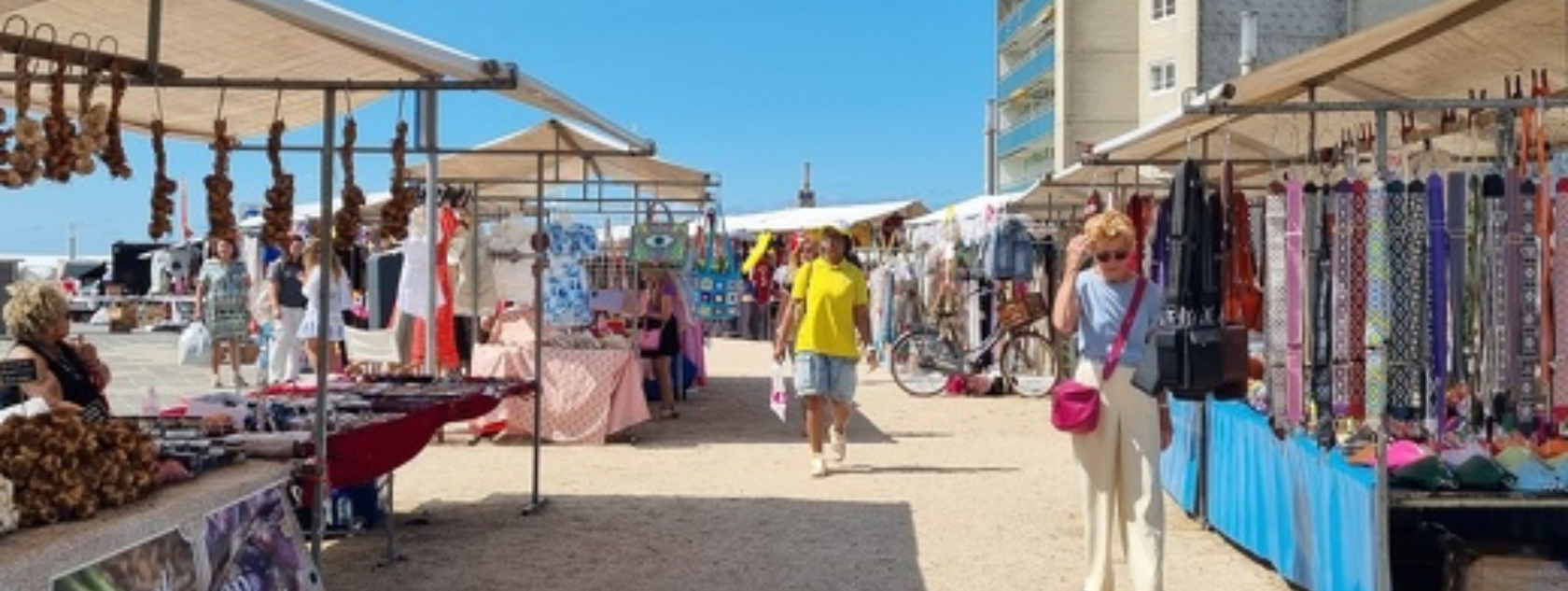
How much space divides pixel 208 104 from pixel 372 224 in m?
7.29

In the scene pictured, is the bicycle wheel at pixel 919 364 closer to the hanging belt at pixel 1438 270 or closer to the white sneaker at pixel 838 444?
the white sneaker at pixel 838 444

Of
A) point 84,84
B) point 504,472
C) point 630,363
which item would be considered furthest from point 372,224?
point 84,84

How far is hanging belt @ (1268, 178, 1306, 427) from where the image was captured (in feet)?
15.2

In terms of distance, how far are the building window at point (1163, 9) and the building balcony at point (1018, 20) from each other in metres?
6.99

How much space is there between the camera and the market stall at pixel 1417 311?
4.25 m

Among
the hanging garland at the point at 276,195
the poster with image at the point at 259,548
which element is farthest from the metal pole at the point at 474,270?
the poster with image at the point at 259,548

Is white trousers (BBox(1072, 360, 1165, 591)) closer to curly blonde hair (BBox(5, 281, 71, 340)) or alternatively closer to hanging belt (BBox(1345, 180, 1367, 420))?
hanging belt (BBox(1345, 180, 1367, 420))

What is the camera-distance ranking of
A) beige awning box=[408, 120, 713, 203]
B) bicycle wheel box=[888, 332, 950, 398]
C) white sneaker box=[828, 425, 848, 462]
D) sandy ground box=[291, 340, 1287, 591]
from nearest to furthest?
sandy ground box=[291, 340, 1287, 591]
white sneaker box=[828, 425, 848, 462]
beige awning box=[408, 120, 713, 203]
bicycle wheel box=[888, 332, 950, 398]

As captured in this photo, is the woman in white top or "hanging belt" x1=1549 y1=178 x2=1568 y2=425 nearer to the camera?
"hanging belt" x1=1549 y1=178 x2=1568 y2=425

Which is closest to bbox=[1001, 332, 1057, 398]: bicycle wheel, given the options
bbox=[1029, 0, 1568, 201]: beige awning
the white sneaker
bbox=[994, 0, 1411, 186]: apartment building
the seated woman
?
the white sneaker

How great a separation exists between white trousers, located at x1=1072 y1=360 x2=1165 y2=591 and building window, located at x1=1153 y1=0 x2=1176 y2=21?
3649 cm

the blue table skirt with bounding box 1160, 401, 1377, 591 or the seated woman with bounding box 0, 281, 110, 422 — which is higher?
the seated woman with bounding box 0, 281, 110, 422

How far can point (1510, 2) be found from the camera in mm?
4000

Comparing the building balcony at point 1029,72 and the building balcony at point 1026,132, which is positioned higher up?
the building balcony at point 1029,72
